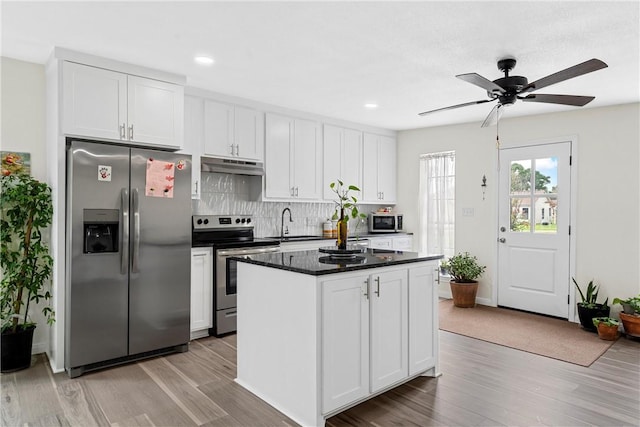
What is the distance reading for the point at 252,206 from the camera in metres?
4.97

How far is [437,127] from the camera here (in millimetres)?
5965

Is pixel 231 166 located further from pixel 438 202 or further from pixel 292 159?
pixel 438 202

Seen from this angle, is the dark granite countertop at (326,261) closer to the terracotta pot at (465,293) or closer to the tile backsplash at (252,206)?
the tile backsplash at (252,206)

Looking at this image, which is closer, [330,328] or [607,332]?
[330,328]

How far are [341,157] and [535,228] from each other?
2643 mm

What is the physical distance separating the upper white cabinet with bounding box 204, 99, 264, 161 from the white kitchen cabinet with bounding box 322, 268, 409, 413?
2.46 metres

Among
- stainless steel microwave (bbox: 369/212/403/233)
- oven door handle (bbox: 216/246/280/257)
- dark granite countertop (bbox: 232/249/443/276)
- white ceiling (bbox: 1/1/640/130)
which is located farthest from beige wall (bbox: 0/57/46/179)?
Result: stainless steel microwave (bbox: 369/212/403/233)

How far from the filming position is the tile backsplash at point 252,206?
4594mm

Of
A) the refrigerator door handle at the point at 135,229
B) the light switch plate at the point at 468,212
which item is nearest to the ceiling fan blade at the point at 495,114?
the light switch plate at the point at 468,212

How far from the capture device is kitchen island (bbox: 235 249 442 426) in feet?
7.72

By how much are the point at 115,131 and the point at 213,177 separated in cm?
139

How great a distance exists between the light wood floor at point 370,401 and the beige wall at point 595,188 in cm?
130

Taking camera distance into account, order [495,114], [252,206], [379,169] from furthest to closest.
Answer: [379,169]
[252,206]
[495,114]

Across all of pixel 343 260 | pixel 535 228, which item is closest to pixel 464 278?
pixel 535 228
